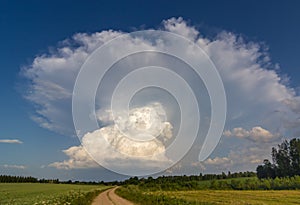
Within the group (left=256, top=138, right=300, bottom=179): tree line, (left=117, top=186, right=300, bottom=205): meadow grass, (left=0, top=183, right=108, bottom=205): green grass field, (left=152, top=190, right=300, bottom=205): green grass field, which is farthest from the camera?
(left=256, top=138, right=300, bottom=179): tree line

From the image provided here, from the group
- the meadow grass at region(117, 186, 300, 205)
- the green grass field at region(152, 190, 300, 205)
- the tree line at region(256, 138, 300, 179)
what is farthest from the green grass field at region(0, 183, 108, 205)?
the tree line at region(256, 138, 300, 179)

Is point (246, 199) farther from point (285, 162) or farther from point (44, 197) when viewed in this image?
point (285, 162)

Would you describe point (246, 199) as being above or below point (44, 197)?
above

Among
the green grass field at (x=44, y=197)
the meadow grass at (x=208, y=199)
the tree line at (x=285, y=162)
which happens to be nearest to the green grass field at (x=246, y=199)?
the meadow grass at (x=208, y=199)

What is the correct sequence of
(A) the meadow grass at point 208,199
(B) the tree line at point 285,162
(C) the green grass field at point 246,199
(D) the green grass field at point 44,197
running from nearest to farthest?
1. (D) the green grass field at point 44,197
2. (A) the meadow grass at point 208,199
3. (C) the green grass field at point 246,199
4. (B) the tree line at point 285,162

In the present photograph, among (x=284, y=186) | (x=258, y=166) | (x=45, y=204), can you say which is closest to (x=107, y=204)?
(x=45, y=204)

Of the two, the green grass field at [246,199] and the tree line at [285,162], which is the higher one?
the tree line at [285,162]

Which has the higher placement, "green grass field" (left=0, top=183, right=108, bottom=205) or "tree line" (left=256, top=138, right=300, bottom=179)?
"tree line" (left=256, top=138, right=300, bottom=179)

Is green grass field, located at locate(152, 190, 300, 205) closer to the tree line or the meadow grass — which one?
the meadow grass

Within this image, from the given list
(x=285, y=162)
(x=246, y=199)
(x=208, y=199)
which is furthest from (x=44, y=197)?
(x=285, y=162)

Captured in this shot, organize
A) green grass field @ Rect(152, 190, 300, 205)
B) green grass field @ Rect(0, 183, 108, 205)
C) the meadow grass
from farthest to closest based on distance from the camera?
green grass field @ Rect(152, 190, 300, 205)
the meadow grass
green grass field @ Rect(0, 183, 108, 205)

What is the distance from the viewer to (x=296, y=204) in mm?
39719

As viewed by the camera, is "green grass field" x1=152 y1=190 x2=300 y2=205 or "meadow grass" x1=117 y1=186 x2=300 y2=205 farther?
"green grass field" x1=152 y1=190 x2=300 y2=205

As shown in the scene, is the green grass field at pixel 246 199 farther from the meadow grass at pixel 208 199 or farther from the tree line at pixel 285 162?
the tree line at pixel 285 162
